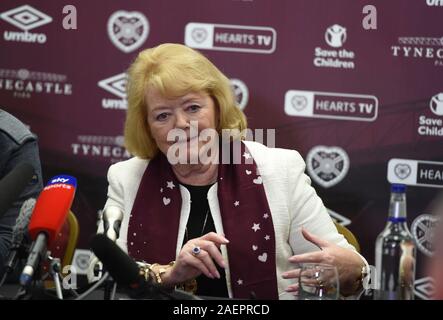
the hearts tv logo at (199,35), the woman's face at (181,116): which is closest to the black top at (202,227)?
the woman's face at (181,116)

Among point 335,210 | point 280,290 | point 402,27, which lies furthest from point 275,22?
point 280,290

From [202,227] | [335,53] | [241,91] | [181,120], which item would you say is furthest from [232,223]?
[335,53]

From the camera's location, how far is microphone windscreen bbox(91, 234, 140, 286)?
1582 millimetres

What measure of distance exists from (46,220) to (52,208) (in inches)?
2.1

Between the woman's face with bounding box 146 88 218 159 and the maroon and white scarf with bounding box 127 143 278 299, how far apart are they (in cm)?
21

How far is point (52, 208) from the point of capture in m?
1.67

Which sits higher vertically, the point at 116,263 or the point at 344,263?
the point at 116,263

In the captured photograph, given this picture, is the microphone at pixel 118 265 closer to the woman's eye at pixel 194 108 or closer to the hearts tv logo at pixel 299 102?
the woman's eye at pixel 194 108

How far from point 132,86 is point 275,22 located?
189 cm

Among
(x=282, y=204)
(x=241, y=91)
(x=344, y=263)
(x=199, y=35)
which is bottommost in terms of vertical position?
(x=344, y=263)

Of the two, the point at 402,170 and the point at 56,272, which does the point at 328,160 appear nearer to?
the point at 402,170

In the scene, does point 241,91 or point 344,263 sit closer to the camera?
point 344,263

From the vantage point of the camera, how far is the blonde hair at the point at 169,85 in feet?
8.33

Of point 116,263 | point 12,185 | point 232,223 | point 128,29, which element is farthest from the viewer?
point 128,29
